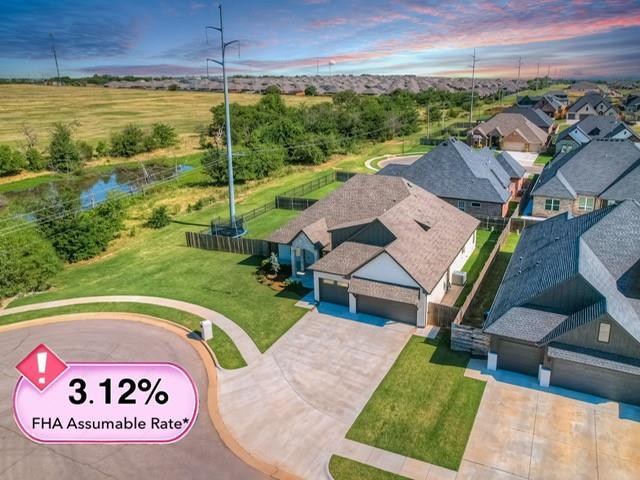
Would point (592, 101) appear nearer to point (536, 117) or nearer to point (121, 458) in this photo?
point (536, 117)

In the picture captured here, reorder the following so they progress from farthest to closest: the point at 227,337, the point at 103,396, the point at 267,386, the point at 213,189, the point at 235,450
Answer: the point at 213,189, the point at 227,337, the point at 267,386, the point at 235,450, the point at 103,396

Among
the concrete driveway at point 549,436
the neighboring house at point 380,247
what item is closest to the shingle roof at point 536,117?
the neighboring house at point 380,247

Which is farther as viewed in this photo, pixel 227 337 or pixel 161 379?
pixel 227 337

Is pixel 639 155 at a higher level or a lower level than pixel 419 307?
higher

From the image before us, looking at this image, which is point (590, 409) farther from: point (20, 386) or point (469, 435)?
point (20, 386)

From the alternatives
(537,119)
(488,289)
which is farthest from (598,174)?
(537,119)

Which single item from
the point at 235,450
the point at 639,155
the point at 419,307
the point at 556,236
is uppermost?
the point at 639,155

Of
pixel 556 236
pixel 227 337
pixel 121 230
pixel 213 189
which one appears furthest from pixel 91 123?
pixel 556 236
